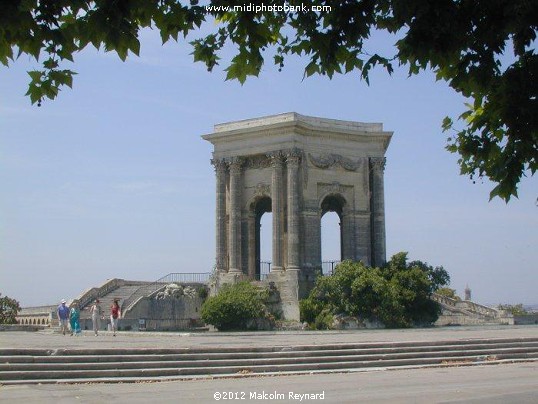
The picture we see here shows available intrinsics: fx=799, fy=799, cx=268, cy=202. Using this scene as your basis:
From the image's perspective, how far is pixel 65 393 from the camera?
A: 1527 centimetres

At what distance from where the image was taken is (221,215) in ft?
163

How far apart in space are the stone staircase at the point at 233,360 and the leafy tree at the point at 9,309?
100 ft

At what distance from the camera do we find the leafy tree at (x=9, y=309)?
4788 centimetres

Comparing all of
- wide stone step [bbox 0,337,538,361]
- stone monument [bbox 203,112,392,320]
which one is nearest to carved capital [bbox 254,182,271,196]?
stone monument [bbox 203,112,392,320]

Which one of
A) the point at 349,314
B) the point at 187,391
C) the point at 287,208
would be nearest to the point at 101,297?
the point at 287,208

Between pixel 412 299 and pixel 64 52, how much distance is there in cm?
3810

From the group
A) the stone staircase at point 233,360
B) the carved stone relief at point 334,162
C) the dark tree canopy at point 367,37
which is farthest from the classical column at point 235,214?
the dark tree canopy at point 367,37

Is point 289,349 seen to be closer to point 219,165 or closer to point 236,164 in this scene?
point 236,164

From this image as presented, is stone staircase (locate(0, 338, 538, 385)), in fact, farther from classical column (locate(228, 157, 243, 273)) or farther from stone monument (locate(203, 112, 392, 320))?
classical column (locate(228, 157, 243, 273))

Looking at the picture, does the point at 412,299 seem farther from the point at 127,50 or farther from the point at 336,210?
the point at 127,50

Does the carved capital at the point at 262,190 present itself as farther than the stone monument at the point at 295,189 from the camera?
Yes

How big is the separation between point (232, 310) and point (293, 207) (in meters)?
7.91

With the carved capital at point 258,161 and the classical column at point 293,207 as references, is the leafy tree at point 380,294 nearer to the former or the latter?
the classical column at point 293,207

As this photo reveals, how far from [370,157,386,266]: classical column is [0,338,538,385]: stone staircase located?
23.7 metres
